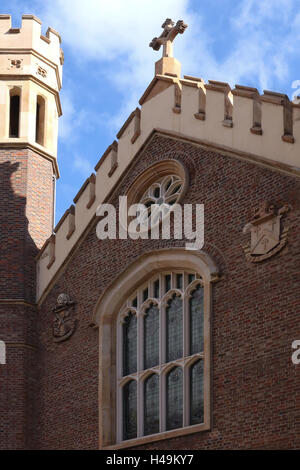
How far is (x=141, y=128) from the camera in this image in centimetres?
2189

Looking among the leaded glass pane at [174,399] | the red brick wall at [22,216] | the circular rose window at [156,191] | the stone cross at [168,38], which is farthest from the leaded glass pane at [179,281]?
the stone cross at [168,38]

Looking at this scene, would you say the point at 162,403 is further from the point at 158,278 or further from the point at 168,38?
the point at 168,38

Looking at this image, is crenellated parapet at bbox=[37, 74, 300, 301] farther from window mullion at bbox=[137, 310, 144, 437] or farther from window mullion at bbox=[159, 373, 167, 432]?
window mullion at bbox=[159, 373, 167, 432]

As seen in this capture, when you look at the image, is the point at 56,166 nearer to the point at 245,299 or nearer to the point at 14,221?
the point at 14,221

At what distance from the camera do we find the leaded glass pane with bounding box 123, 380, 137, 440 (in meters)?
19.9

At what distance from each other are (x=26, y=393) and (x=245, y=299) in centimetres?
573

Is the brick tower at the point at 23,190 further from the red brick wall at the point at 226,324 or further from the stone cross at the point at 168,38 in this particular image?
the stone cross at the point at 168,38

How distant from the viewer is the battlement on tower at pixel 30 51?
24.6 m

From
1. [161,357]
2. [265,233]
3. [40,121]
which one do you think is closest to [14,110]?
[40,121]

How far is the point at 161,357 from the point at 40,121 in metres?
7.66

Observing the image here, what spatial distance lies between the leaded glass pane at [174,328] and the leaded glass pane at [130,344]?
92 cm

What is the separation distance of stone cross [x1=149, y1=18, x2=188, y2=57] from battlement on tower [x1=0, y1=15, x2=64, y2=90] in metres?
3.22

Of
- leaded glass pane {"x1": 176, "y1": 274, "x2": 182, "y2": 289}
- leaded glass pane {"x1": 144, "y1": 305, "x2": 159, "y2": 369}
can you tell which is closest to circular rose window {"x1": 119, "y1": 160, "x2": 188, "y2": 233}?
leaded glass pane {"x1": 176, "y1": 274, "x2": 182, "y2": 289}
